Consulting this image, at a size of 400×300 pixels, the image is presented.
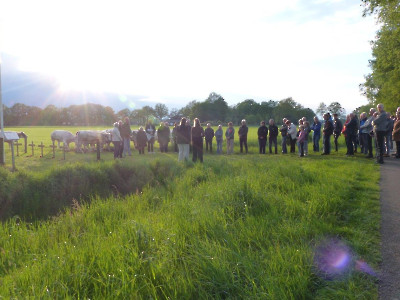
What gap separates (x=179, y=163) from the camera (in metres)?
12.8

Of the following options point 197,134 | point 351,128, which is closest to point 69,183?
point 197,134

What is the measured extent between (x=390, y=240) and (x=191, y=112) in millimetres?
131858

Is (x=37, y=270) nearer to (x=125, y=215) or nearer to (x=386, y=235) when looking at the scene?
(x=125, y=215)

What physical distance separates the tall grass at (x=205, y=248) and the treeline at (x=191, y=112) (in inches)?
4223

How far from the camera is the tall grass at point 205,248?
3.39 m

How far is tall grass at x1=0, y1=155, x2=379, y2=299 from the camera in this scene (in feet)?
11.1

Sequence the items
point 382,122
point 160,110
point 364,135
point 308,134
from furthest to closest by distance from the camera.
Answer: point 160,110 < point 308,134 < point 364,135 < point 382,122

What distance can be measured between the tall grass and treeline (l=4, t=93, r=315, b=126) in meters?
107

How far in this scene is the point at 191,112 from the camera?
5330 inches

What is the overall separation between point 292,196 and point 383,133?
826cm

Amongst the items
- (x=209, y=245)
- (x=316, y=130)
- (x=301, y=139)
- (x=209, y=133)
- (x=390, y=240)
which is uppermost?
(x=209, y=133)

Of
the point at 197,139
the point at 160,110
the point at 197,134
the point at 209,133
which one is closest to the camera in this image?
the point at 197,139

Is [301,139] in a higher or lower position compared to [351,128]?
lower

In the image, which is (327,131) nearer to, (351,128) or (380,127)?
(351,128)
